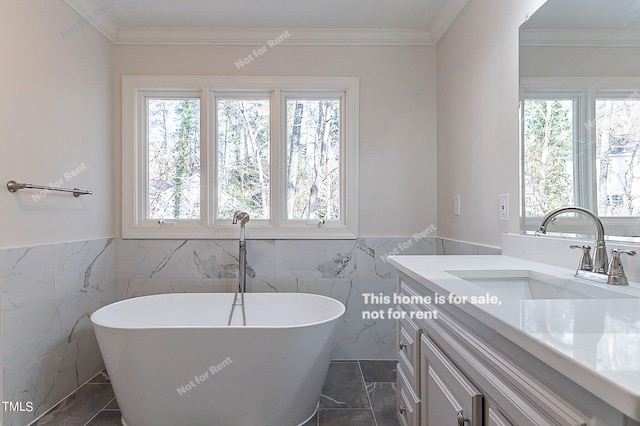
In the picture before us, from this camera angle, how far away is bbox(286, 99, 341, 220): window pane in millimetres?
2674

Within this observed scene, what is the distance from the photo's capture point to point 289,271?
2574 mm

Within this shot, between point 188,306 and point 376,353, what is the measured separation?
4.61ft

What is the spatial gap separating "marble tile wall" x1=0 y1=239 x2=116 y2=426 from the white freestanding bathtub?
368 millimetres

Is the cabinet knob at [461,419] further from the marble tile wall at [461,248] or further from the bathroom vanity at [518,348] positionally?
the marble tile wall at [461,248]

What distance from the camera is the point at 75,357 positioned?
2127mm

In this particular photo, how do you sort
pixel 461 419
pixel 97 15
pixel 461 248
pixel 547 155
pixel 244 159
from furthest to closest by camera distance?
pixel 244 159, pixel 97 15, pixel 461 248, pixel 547 155, pixel 461 419

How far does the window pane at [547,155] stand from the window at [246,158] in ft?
4.18

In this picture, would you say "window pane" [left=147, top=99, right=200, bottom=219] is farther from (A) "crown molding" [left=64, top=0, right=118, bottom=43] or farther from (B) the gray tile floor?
(B) the gray tile floor

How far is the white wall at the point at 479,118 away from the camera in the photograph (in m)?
1.63

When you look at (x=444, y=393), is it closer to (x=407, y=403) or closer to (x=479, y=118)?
(x=407, y=403)

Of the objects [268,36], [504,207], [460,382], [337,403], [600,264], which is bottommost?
[337,403]

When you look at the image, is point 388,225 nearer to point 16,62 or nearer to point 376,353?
point 376,353

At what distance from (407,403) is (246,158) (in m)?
1.96

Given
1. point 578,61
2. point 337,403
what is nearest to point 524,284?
point 578,61
